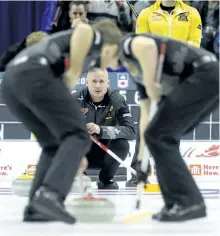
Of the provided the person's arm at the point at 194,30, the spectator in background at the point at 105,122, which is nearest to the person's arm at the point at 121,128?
the spectator in background at the point at 105,122

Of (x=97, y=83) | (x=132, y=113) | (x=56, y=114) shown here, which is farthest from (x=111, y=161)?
(x=56, y=114)

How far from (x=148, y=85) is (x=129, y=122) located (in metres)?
2.13

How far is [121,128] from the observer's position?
5.69 meters

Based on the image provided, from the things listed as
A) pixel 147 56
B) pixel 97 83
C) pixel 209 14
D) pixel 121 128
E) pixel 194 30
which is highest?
pixel 147 56

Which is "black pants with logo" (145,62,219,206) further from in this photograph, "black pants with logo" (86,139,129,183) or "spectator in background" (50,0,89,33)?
"spectator in background" (50,0,89,33)

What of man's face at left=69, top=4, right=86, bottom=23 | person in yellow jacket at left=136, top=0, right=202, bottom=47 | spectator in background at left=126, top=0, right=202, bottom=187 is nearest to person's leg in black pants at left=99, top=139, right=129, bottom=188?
spectator in background at left=126, top=0, right=202, bottom=187

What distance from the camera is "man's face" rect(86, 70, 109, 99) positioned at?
5.62 m

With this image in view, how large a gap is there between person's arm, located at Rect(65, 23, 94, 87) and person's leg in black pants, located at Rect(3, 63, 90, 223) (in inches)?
4.7

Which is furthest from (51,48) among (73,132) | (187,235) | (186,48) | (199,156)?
(199,156)

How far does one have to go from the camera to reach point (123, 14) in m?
8.17

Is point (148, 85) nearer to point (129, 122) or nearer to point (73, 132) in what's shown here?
point (73, 132)

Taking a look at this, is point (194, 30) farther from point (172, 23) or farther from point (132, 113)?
point (132, 113)

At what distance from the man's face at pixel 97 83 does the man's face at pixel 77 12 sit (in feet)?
8.22

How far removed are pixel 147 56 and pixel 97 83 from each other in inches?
82.2
